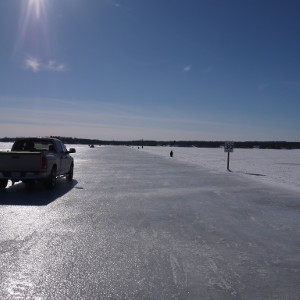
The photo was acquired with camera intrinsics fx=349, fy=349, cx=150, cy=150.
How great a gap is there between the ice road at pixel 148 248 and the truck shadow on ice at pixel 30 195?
0.35 ft

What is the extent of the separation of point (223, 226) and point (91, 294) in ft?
13.0

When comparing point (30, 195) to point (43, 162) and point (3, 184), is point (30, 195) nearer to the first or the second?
point (43, 162)

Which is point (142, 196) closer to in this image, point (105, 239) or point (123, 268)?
point (105, 239)

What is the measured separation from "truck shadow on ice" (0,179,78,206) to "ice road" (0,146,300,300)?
11 cm

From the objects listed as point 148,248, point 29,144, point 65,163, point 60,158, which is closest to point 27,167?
point 60,158

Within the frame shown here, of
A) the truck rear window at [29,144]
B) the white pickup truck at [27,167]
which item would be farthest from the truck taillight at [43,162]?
the truck rear window at [29,144]

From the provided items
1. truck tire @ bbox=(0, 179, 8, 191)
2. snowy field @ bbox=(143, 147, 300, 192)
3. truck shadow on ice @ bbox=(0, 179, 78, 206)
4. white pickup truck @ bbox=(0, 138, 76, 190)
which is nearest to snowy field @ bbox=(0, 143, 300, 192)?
snowy field @ bbox=(143, 147, 300, 192)

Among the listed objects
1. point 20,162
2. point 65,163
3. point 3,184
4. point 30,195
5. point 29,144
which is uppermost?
point 29,144

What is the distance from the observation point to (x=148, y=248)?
554 centimetres

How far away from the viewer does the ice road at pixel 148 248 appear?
399cm

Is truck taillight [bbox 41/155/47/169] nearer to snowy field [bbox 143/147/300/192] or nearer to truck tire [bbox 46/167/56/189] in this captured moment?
truck tire [bbox 46/167/56/189]

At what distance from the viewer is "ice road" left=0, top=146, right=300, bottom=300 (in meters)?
3.99

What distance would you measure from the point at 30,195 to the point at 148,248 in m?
6.62

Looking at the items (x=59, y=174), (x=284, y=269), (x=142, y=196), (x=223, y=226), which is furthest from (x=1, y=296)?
(x=59, y=174)
